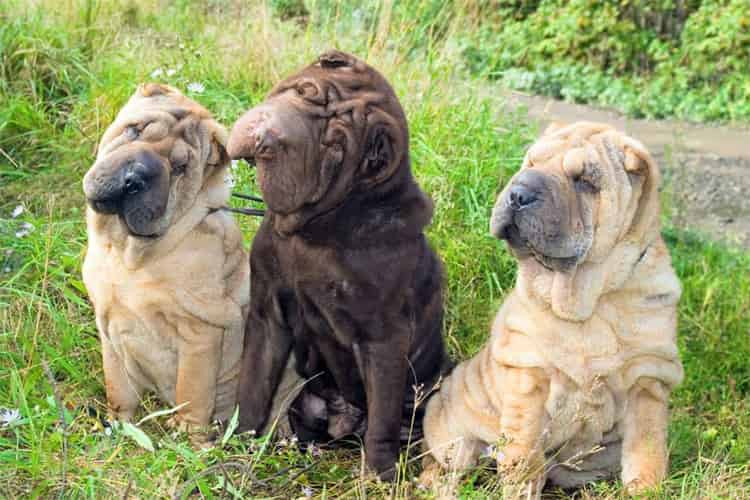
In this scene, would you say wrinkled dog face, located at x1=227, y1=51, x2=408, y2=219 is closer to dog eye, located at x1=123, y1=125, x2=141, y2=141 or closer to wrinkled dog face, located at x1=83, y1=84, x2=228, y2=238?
wrinkled dog face, located at x1=83, y1=84, x2=228, y2=238

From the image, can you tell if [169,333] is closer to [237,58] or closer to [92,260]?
[92,260]

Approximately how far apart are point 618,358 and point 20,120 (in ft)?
13.3

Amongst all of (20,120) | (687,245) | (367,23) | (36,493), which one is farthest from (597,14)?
(36,493)

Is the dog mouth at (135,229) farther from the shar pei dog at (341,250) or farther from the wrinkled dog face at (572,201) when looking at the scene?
the wrinkled dog face at (572,201)

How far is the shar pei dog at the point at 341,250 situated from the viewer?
362 centimetres

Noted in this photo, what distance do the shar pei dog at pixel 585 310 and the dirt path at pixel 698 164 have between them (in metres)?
3.37

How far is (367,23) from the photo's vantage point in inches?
326

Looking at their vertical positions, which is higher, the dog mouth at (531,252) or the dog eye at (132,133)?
the dog eye at (132,133)

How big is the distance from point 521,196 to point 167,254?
140 cm

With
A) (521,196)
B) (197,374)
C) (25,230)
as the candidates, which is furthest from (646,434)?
(25,230)

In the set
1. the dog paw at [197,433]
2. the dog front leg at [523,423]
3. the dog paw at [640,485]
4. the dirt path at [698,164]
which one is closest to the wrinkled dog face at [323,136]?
the dog front leg at [523,423]

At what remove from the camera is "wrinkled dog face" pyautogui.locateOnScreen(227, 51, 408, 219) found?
140 inches

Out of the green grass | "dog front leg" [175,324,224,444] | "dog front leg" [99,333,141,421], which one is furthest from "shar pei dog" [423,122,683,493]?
"dog front leg" [99,333,141,421]

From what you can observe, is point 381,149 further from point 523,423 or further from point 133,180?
point 523,423
